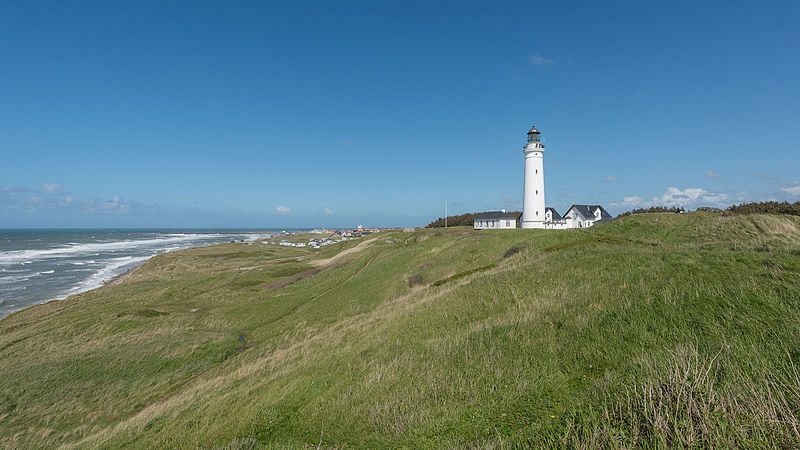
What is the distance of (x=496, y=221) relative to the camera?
71375mm

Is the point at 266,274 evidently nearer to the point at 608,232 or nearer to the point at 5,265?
the point at 608,232

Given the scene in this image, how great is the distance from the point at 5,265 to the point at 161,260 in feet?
122

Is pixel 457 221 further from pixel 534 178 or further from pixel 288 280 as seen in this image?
pixel 288 280

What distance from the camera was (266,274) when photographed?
46.3 metres

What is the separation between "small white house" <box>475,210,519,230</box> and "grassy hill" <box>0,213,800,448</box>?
151 ft

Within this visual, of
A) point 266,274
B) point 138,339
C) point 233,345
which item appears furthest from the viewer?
point 266,274

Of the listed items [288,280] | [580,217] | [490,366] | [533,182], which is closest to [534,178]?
[533,182]

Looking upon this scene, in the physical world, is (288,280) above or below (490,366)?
below

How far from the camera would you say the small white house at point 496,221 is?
69500 mm

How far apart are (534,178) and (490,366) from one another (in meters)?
45.5

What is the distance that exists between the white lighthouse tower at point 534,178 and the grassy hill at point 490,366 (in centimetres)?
2493

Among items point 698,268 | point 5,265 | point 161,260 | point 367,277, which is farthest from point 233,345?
point 5,265

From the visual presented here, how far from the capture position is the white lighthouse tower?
4788 centimetres

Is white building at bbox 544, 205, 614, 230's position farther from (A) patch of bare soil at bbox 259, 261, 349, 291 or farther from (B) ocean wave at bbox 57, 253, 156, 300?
(B) ocean wave at bbox 57, 253, 156, 300
